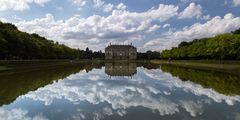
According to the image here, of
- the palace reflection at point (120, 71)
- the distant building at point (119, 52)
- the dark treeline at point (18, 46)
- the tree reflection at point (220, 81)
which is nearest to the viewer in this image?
the tree reflection at point (220, 81)

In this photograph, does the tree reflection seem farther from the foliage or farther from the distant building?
the distant building

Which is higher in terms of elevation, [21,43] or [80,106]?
[21,43]

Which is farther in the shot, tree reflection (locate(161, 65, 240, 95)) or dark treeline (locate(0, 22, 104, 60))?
dark treeline (locate(0, 22, 104, 60))

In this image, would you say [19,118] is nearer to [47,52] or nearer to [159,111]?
[159,111]

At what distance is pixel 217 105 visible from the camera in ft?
51.5

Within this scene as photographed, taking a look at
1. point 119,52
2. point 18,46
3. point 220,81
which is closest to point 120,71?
point 220,81

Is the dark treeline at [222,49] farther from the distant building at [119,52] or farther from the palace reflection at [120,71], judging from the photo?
the distant building at [119,52]

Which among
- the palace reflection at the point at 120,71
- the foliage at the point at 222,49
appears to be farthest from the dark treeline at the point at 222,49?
the palace reflection at the point at 120,71

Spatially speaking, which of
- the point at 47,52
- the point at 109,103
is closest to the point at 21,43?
the point at 47,52

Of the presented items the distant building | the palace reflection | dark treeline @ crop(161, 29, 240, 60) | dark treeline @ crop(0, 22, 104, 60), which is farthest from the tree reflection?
the distant building

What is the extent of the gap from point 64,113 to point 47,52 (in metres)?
82.8

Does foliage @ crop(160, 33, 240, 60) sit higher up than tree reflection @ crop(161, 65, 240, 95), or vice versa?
foliage @ crop(160, 33, 240, 60)

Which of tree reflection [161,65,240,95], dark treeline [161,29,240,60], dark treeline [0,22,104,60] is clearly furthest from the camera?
dark treeline [161,29,240,60]

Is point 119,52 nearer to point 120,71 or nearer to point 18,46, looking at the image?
point 18,46
